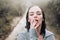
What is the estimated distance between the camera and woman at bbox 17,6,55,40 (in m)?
0.99

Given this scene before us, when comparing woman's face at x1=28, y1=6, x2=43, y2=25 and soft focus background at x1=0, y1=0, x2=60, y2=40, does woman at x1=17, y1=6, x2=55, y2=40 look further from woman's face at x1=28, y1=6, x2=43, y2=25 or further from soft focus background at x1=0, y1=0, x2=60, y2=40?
soft focus background at x1=0, y1=0, x2=60, y2=40

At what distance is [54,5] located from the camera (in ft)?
6.88

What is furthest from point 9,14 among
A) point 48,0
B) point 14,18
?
point 48,0

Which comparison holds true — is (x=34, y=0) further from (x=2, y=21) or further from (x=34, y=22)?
(x=34, y=22)

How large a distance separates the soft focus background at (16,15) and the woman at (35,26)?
0.87 meters

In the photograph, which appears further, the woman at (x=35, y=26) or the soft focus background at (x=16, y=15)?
the soft focus background at (x=16, y=15)

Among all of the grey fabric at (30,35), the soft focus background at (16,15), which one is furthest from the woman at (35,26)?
the soft focus background at (16,15)

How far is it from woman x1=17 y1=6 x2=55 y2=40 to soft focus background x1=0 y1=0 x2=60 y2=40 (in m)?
0.87

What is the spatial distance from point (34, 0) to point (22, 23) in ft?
0.96

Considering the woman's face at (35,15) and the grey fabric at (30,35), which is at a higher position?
Answer: the woman's face at (35,15)

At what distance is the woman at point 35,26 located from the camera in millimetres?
994

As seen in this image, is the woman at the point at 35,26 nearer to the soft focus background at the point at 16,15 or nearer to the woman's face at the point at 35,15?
the woman's face at the point at 35,15

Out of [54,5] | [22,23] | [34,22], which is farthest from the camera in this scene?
[54,5]

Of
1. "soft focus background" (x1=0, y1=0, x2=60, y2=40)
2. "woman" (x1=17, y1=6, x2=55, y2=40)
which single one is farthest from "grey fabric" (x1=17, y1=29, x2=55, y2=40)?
"soft focus background" (x1=0, y1=0, x2=60, y2=40)
